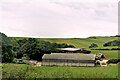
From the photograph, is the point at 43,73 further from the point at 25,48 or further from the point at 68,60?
the point at 25,48

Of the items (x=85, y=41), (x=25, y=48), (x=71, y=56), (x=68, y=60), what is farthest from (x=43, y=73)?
(x=85, y=41)

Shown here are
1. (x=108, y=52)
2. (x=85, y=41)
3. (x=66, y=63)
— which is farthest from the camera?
(x=85, y=41)

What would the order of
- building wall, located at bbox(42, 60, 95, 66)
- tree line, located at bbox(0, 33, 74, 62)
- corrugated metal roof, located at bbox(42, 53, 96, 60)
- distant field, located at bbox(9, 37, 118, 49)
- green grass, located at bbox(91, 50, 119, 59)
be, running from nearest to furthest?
tree line, located at bbox(0, 33, 74, 62), building wall, located at bbox(42, 60, 95, 66), corrugated metal roof, located at bbox(42, 53, 96, 60), distant field, located at bbox(9, 37, 118, 49), green grass, located at bbox(91, 50, 119, 59)

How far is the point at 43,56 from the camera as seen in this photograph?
20.5m

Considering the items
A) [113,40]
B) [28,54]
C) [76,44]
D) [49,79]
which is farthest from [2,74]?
[113,40]

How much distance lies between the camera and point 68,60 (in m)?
20.4

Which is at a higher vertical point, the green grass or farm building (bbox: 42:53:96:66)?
the green grass

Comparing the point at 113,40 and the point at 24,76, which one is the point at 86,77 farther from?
the point at 113,40

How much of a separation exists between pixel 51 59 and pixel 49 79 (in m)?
5.39

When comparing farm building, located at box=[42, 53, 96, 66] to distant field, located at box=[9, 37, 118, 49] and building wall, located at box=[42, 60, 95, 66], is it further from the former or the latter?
distant field, located at box=[9, 37, 118, 49]

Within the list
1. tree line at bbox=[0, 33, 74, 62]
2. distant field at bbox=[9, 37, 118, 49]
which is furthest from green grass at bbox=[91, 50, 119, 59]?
tree line at bbox=[0, 33, 74, 62]

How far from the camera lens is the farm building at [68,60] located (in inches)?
787

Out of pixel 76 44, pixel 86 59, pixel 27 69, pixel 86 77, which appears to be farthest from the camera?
pixel 76 44

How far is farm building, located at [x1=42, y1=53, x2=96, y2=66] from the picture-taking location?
65.6ft
